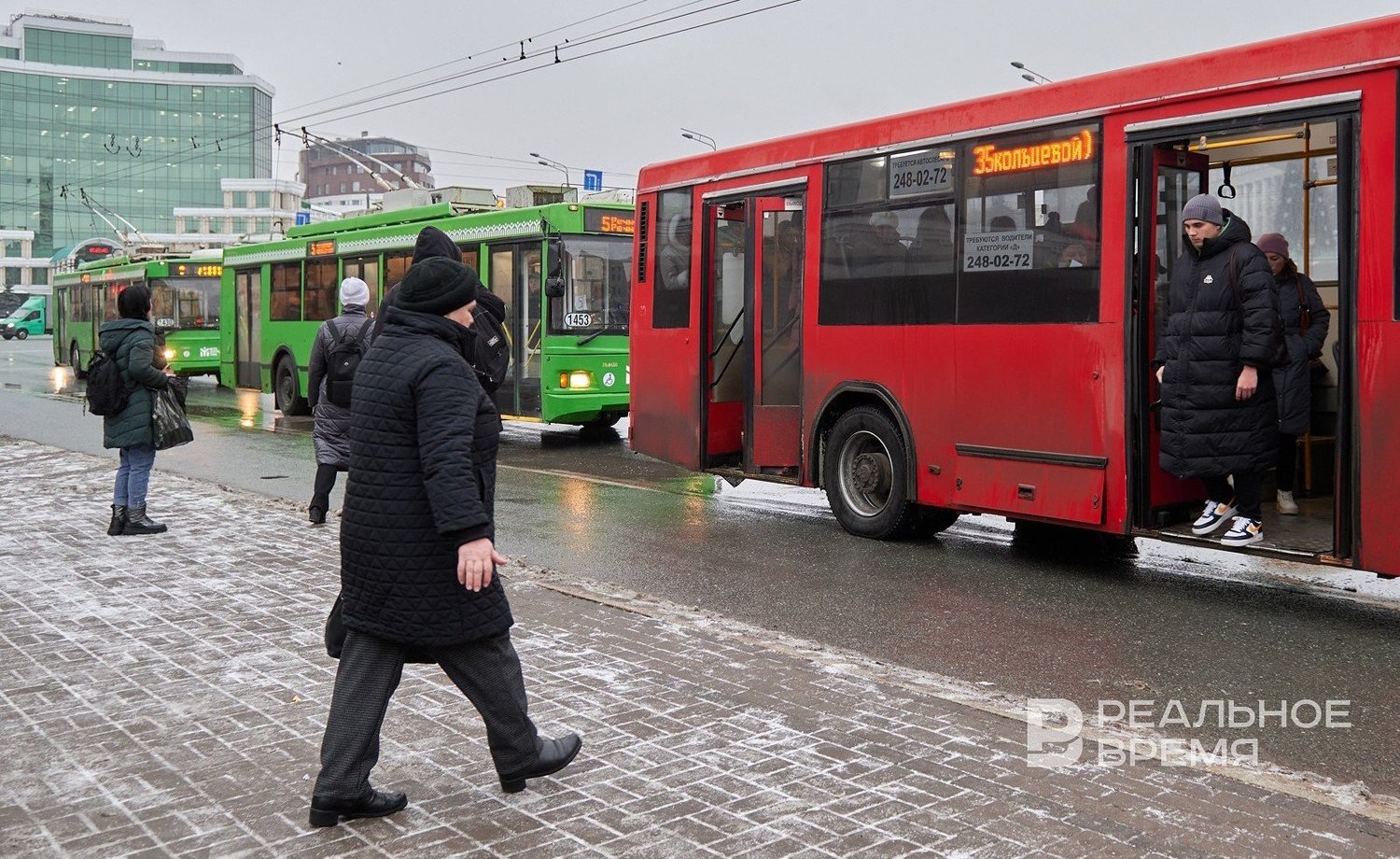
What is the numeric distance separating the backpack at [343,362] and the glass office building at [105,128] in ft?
435

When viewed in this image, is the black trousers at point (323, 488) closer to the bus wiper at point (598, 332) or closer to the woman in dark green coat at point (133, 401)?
the woman in dark green coat at point (133, 401)

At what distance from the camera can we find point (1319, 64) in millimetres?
6926

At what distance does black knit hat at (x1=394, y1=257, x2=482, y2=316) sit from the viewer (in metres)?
4.22

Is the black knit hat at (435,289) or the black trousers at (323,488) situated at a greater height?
the black knit hat at (435,289)

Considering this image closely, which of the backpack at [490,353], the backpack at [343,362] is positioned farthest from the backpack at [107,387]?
the backpack at [490,353]

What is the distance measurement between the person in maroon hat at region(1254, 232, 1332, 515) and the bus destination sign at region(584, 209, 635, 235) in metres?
9.59

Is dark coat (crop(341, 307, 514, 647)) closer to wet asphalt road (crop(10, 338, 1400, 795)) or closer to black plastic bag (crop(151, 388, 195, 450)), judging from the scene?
wet asphalt road (crop(10, 338, 1400, 795))

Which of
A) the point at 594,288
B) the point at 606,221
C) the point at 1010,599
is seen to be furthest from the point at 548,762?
the point at 606,221

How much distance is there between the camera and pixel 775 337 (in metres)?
10.8

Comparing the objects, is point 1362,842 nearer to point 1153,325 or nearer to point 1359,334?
point 1359,334

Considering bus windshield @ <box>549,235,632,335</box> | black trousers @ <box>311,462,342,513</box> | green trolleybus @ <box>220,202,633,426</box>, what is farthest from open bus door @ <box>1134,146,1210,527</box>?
bus windshield @ <box>549,235,632,335</box>

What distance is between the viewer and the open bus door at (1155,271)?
26.1ft

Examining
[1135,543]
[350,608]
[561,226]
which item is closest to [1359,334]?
[1135,543]

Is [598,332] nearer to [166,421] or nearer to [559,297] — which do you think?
[559,297]
